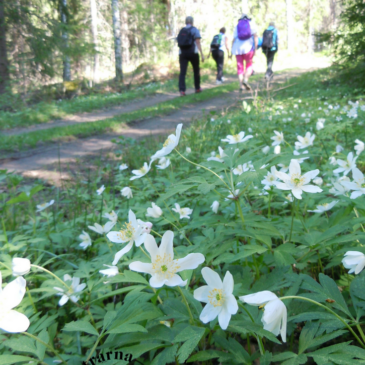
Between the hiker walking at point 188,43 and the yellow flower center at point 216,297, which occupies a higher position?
the hiker walking at point 188,43

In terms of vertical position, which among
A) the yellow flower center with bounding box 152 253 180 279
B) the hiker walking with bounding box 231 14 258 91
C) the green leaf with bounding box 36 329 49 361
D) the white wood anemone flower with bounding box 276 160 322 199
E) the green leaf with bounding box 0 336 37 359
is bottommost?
the green leaf with bounding box 36 329 49 361

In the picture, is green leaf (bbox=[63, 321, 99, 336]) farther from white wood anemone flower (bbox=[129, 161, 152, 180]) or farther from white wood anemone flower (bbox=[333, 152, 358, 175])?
white wood anemone flower (bbox=[333, 152, 358, 175])

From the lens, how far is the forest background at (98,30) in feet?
36.4

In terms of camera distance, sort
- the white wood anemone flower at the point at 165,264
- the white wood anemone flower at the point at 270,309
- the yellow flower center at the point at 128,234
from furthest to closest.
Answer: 1. the yellow flower center at the point at 128,234
2. the white wood anemone flower at the point at 165,264
3. the white wood anemone flower at the point at 270,309

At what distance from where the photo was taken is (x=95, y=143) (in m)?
6.32

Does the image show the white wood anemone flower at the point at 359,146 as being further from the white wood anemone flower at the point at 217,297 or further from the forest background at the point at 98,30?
the forest background at the point at 98,30

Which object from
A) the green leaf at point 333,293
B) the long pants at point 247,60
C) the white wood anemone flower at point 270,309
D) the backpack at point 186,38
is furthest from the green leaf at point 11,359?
the backpack at point 186,38

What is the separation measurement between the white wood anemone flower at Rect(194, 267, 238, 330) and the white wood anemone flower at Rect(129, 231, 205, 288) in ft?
0.17

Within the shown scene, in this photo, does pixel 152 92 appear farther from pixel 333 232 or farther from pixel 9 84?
pixel 333 232

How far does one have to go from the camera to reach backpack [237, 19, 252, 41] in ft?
30.3

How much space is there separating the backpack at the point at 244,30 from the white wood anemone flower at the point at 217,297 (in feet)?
32.3

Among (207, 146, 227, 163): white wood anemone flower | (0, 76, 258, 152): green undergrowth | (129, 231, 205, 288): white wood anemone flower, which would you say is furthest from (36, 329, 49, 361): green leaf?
(0, 76, 258, 152): green undergrowth

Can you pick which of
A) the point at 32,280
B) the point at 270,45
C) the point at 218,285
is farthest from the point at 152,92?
the point at 218,285

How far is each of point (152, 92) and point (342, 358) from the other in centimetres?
1412
